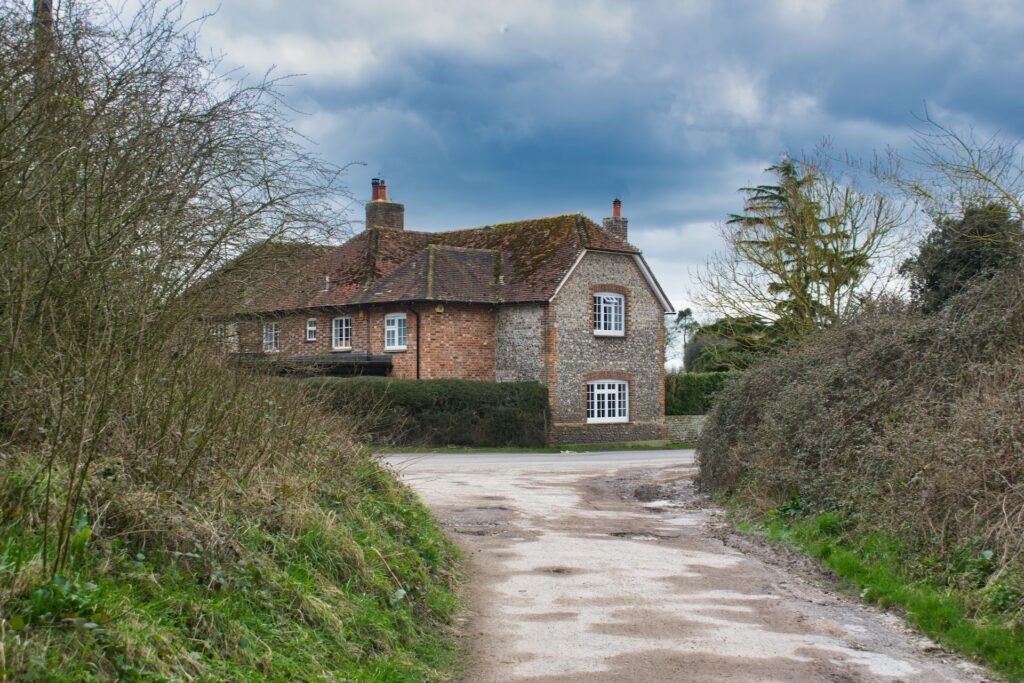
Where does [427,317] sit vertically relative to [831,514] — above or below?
above

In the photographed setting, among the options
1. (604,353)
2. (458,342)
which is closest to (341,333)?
(458,342)

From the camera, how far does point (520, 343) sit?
115 ft

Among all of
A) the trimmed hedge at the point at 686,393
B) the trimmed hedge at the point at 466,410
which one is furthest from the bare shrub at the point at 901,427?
the trimmed hedge at the point at 686,393

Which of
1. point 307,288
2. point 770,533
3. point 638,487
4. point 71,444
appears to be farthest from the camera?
point 638,487

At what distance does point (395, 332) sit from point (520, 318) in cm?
450

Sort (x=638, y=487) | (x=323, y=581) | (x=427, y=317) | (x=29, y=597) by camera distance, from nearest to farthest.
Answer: (x=29, y=597)
(x=323, y=581)
(x=638, y=487)
(x=427, y=317)

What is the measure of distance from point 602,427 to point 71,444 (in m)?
30.4

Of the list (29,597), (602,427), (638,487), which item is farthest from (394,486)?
(602,427)

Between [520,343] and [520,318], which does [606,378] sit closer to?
[520,343]

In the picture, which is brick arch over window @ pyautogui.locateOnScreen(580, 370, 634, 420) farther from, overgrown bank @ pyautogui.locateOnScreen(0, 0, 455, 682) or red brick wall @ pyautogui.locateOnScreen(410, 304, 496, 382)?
overgrown bank @ pyautogui.locateOnScreen(0, 0, 455, 682)

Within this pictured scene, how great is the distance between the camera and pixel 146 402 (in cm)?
704

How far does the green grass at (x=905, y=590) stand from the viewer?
7.43 meters

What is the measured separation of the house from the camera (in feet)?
113

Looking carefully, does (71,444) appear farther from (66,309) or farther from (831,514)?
(831,514)
